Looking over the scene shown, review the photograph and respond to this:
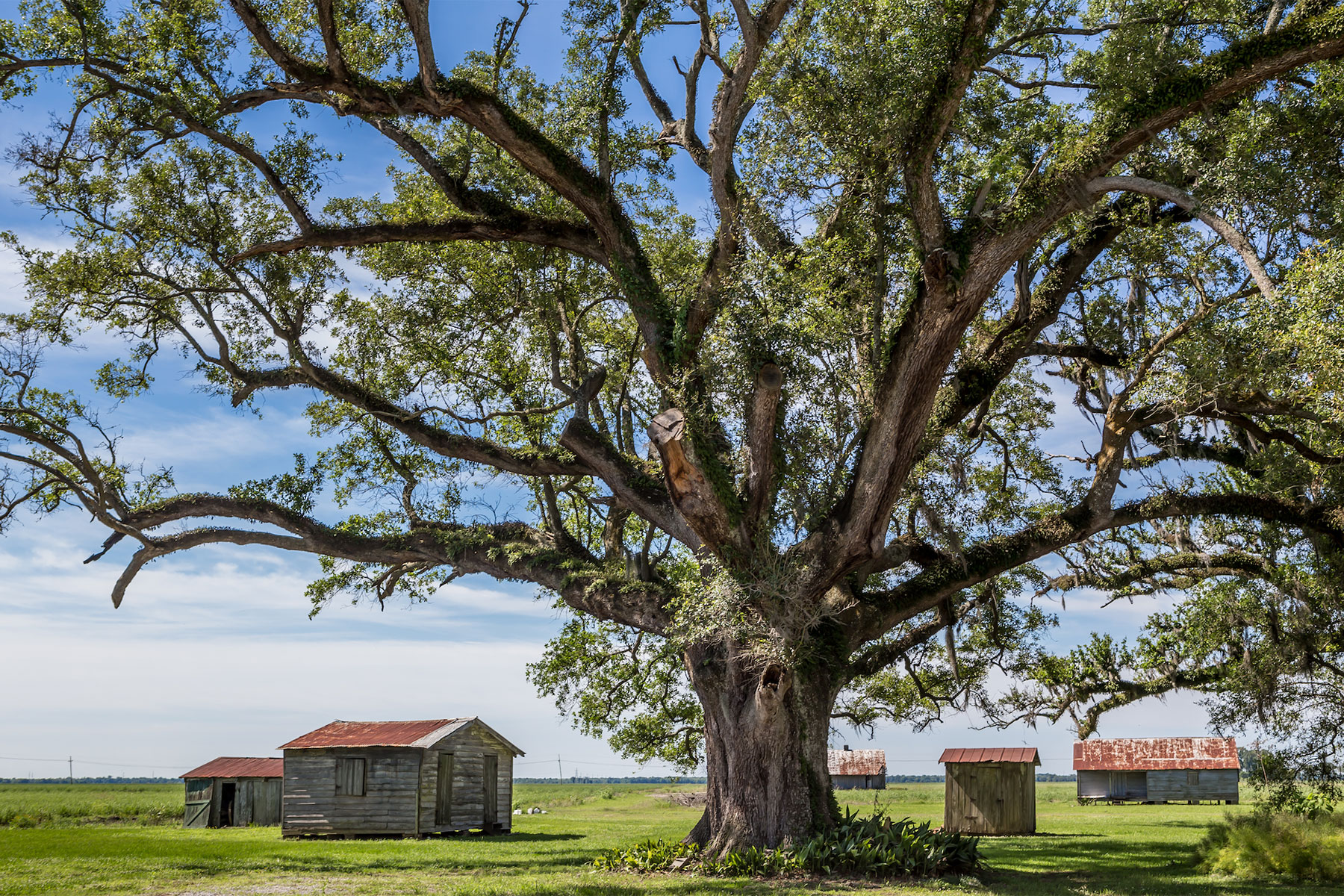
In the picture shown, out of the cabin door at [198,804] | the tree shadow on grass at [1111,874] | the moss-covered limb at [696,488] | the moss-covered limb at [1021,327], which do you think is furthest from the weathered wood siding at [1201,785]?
the moss-covered limb at [696,488]

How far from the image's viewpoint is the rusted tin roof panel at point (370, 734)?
27469 millimetres

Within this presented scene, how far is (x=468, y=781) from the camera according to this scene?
29172mm

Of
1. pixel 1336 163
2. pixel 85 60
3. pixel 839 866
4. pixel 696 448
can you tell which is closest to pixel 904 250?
pixel 696 448

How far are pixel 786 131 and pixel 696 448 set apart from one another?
4.97 m

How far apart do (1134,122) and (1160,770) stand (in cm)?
4776

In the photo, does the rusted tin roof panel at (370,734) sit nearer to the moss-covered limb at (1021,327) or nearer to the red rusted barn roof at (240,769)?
the red rusted barn roof at (240,769)

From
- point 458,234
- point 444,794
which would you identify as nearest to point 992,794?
point 444,794

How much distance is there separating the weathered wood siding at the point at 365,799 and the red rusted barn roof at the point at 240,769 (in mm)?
8976

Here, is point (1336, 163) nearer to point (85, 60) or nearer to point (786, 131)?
point (786, 131)

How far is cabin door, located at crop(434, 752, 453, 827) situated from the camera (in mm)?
27844

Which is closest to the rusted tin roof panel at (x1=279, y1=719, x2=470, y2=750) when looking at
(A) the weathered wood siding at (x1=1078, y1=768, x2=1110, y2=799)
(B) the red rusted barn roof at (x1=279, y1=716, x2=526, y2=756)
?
(B) the red rusted barn roof at (x1=279, y1=716, x2=526, y2=756)

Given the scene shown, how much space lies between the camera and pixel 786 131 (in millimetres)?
14008

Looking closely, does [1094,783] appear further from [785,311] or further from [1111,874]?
[785,311]

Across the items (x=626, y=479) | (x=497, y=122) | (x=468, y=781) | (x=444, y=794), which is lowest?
(x=444, y=794)
